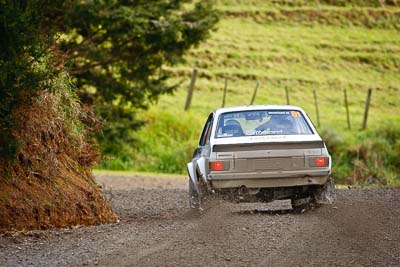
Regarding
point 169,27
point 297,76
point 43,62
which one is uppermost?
point 43,62

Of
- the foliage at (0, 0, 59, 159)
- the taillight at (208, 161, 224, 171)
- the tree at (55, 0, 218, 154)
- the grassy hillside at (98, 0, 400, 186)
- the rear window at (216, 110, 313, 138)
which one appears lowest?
the grassy hillside at (98, 0, 400, 186)

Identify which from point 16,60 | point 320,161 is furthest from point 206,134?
point 16,60

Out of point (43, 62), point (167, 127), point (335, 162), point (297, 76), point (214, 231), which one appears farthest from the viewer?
point (297, 76)

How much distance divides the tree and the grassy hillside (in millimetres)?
3117

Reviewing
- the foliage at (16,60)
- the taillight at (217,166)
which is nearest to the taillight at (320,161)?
the taillight at (217,166)

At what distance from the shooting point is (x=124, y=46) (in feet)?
113

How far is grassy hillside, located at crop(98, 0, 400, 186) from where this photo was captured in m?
42.0

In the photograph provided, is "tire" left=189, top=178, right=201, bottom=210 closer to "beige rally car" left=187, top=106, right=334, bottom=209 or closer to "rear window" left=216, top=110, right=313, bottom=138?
"beige rally car" left=187, top=106, right=334, bottom=209

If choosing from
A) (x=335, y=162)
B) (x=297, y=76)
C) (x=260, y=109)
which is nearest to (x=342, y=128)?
(x=335, y=162)

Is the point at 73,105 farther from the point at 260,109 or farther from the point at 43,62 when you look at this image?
→ the point at 260,109

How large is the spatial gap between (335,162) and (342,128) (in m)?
6.51

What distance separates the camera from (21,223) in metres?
14.9

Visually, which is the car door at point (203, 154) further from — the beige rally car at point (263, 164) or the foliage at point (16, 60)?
the foliage at point (16, 60)

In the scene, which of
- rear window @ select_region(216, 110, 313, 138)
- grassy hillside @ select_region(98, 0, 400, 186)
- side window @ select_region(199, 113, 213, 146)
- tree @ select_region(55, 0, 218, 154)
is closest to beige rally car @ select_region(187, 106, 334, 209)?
rear window @ select_region(216, 110, 313, 138)
